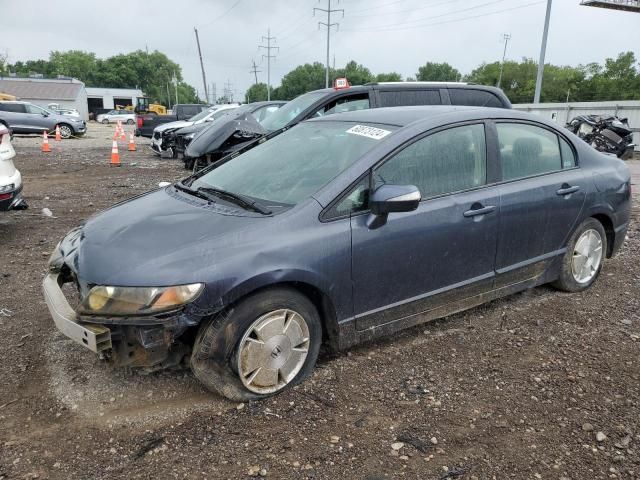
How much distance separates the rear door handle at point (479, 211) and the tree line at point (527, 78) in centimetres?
4078

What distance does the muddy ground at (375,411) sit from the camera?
237 centimetres

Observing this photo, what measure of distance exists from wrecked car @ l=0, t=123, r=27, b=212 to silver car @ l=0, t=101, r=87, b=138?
1902cm

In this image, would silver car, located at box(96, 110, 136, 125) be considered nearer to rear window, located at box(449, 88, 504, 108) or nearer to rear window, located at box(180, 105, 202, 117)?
rear window, located at box(180, 105, 202, 117)

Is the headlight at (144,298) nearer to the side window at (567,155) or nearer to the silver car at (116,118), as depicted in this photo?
the side window at (567,155)

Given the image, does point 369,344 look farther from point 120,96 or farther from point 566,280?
point 120,96

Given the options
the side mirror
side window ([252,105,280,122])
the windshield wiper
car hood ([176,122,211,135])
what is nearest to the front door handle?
the side mirror

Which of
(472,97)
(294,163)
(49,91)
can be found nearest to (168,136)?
(472,97)

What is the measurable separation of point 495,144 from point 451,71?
355ft

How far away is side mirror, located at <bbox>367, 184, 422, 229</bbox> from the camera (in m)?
2.82

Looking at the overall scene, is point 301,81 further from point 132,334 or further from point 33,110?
point 132,334

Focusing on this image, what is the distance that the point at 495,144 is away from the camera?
362 centimetres

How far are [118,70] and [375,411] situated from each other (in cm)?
11317

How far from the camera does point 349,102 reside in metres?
7.02

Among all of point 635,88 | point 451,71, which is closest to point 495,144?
point 635,88
